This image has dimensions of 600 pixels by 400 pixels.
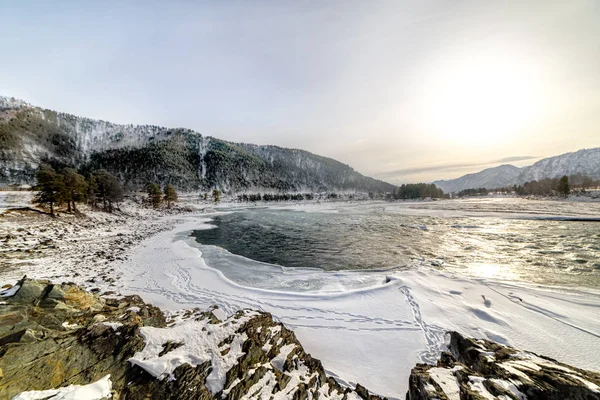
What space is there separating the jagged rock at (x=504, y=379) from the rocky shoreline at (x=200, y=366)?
0.05 ft

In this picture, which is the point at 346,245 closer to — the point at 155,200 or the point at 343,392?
the point at 343,392

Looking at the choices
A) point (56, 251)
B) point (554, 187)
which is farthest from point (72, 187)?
point (554, 187)

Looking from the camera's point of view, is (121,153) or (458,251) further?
(121,153)

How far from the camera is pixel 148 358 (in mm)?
4574

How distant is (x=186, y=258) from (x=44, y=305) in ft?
31.3

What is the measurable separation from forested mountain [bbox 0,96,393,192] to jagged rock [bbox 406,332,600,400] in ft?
470

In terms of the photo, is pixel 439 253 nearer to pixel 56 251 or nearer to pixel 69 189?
pixel 56 251

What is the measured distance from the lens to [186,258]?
15531 millimetres

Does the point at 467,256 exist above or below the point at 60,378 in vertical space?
below

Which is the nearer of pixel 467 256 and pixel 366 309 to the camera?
pixel 366 309

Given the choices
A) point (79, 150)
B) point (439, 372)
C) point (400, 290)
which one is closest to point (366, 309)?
point (400, 290)

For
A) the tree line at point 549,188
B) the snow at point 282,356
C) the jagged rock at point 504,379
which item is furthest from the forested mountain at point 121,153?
the tree line at point 549,188

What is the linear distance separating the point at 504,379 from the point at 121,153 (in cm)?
19619

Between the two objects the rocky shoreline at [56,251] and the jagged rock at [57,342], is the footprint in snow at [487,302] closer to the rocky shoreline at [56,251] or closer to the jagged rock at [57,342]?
the jagged rock at [57,342]
